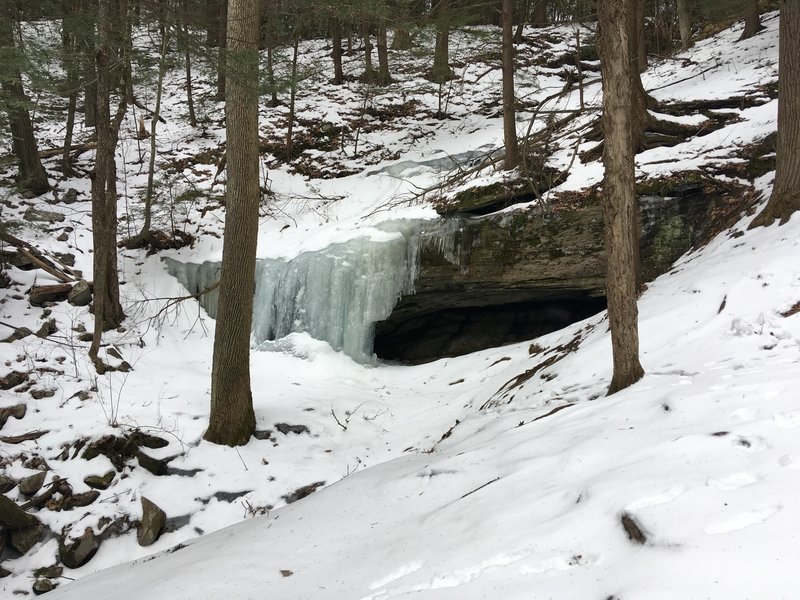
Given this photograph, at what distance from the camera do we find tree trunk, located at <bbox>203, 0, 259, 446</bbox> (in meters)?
5.29

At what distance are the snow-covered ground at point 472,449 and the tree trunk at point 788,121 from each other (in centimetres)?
39

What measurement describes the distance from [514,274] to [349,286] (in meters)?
2.91

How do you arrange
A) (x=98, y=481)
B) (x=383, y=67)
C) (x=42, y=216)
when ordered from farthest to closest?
(x=383, y=67)
(x=42, y=216)
(x=98, y=481)

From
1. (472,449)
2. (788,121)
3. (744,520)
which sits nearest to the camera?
(744,520)

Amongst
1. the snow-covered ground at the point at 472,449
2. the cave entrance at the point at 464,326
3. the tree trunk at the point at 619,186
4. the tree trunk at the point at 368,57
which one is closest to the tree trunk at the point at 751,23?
the snow-covered ground at the point at 472,449

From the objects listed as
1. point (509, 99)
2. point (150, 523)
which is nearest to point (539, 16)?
point (509, 99)

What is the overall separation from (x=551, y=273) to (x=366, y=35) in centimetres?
1145

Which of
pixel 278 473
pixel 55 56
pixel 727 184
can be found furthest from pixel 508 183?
pixel 55 56

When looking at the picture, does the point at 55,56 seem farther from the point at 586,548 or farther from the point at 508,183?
the point at 586,548

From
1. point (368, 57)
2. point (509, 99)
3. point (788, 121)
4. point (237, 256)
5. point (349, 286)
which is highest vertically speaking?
point (368, 57)

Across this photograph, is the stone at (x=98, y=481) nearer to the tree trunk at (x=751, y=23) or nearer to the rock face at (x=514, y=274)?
the rock face at (x=514, y=274)

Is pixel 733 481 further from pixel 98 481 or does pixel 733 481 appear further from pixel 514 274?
pixel 514 274

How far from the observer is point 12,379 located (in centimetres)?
614

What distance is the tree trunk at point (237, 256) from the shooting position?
17.4 feet
